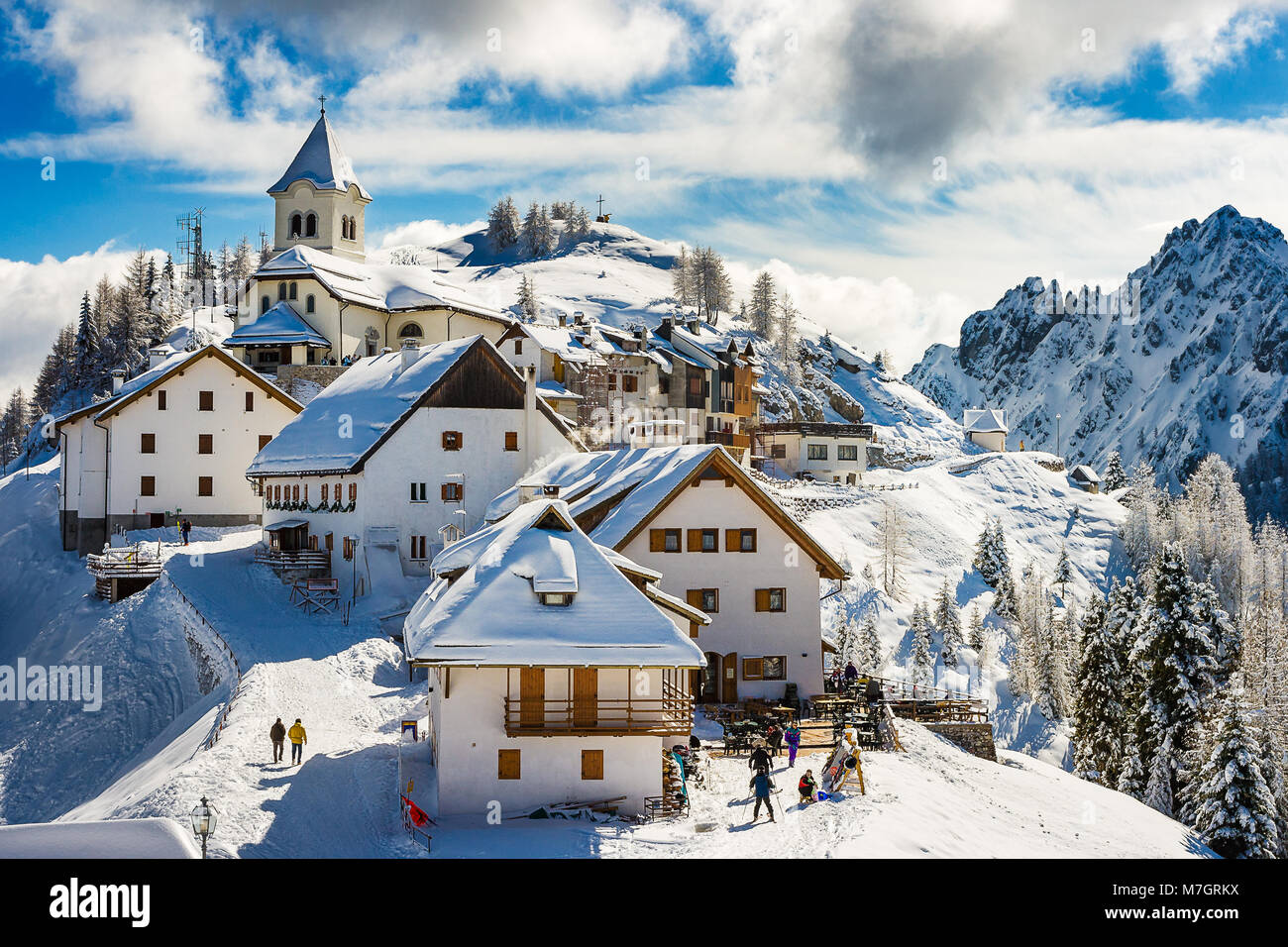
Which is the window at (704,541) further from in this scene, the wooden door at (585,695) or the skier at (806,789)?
the wooden door at (585,695)

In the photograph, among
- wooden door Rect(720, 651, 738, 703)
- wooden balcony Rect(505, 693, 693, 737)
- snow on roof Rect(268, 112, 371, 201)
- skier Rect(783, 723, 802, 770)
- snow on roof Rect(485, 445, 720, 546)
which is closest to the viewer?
wooden balcony Rect(505, 693, 693, 737)

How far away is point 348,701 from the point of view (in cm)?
3644

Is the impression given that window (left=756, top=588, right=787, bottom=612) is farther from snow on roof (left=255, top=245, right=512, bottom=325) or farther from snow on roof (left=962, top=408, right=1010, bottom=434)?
snow on roof (left=962, top=408, right=1010, bottom=434)

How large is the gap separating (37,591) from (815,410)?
110 metres

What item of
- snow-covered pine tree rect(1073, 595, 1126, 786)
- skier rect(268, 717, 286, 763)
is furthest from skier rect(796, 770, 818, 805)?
snow-covered pine tree rect(1073, 595, 1126, 786)

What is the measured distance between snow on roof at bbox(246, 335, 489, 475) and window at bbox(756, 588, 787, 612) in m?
20.5

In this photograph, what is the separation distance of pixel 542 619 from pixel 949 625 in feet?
222

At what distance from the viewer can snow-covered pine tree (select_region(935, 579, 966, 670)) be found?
86.4 m

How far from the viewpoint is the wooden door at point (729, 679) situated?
41.0 meters

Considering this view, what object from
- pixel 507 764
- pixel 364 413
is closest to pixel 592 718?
pixel 507 764

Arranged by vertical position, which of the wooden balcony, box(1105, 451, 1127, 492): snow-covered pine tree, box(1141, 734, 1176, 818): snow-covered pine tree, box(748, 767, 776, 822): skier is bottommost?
box(1141, 734, 1176, 818): snow-covered pine tree

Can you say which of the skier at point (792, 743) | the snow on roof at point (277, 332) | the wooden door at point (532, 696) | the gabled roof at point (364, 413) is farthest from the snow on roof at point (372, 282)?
the wooden door at point (532, 696)

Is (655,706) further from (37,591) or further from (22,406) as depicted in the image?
(22,406)
